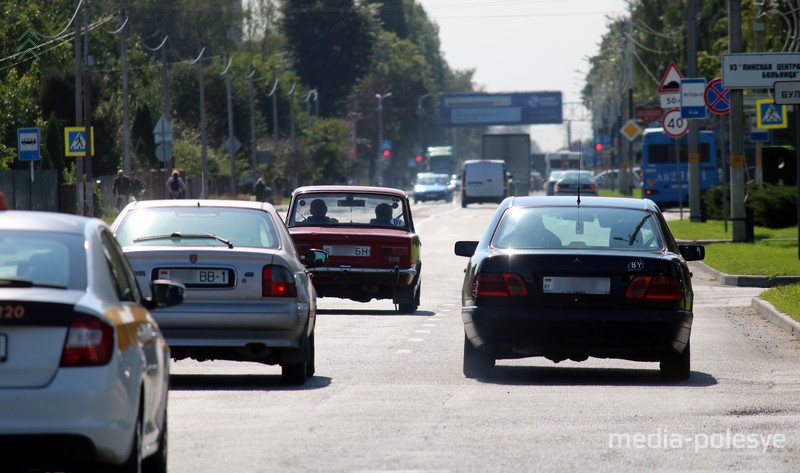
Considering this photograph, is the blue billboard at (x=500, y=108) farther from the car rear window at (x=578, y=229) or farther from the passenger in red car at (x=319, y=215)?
the car rear window at (x=578, y=229)

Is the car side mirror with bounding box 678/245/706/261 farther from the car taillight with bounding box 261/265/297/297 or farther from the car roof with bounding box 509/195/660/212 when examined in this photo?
the car taillight with bounding box 261/265/297/297

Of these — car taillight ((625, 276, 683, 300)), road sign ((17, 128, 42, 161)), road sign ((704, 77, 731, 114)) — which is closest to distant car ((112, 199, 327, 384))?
car taillight ((625, 276, 683, 300))

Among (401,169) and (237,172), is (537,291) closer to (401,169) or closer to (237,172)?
(237,172)

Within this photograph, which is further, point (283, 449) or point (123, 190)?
point (123, 190)

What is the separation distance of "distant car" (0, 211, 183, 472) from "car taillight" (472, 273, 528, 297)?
5.75 meters

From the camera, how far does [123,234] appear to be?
43.7 feet

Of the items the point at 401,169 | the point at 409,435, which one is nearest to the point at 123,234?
the point at 409,435

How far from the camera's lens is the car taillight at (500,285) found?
12750 mm

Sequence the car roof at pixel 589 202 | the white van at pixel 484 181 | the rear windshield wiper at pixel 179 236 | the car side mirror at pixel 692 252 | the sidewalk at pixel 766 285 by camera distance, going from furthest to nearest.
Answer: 1. the white van at pixel 484 181
2. the sidewalk at pixel 766 285
3. the car side mirror at pixel 692 252
4. the car roof at pixel 589 202
5. the rear windshield wiper at pixel 179 236

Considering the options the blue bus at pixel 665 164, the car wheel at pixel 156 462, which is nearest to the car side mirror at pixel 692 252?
the car wheel at pixel 156 462

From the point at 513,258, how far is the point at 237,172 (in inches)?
3137

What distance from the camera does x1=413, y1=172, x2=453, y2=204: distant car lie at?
87438 millimetres

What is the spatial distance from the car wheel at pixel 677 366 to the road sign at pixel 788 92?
1290cm

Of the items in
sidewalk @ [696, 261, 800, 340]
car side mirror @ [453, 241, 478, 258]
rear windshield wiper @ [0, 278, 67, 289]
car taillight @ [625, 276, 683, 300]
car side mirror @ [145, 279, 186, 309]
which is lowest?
sidewalk @ [696, 261, 800, 340]
